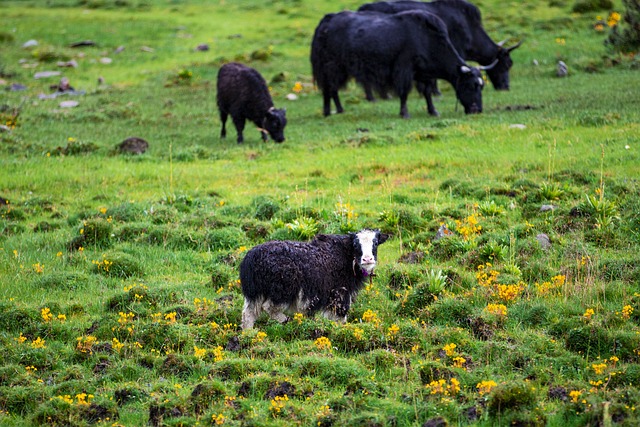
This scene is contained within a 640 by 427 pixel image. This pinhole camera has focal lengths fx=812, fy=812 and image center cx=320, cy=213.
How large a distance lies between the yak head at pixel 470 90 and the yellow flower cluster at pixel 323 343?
524 inches

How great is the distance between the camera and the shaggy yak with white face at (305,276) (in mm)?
8500

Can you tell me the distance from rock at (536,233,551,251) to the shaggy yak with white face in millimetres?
2617

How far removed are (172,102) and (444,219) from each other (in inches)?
529

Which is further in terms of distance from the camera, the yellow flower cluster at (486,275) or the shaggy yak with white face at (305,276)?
the yellow flower cluster at (486,275)

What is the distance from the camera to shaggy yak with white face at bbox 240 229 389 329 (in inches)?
335

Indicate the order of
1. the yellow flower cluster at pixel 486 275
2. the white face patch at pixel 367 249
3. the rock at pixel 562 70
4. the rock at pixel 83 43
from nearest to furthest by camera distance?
the white face patch at pixel 367 249
the yellow flower cluster at pixel 486 275
the rock at pixel 562 70
the rock at pixel 83 43

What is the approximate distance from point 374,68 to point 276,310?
544 inches

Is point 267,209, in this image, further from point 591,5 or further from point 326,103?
point 591,5

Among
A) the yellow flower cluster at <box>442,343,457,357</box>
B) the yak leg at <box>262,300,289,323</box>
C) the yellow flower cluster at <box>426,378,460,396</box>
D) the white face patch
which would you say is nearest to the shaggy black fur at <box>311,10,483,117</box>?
the white face patch

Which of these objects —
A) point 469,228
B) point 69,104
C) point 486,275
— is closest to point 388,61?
point 69,104

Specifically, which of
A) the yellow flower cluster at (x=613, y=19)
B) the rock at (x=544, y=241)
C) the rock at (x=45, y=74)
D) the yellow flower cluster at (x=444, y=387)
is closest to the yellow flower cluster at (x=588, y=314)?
the yellow flower cluster at (x=444, y=387)

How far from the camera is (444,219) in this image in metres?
12.0

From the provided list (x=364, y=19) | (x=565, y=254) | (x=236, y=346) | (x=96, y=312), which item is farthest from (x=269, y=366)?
(x=364, y=19)

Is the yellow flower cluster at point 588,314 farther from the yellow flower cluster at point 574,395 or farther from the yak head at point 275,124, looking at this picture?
the yak head at point 275,124
